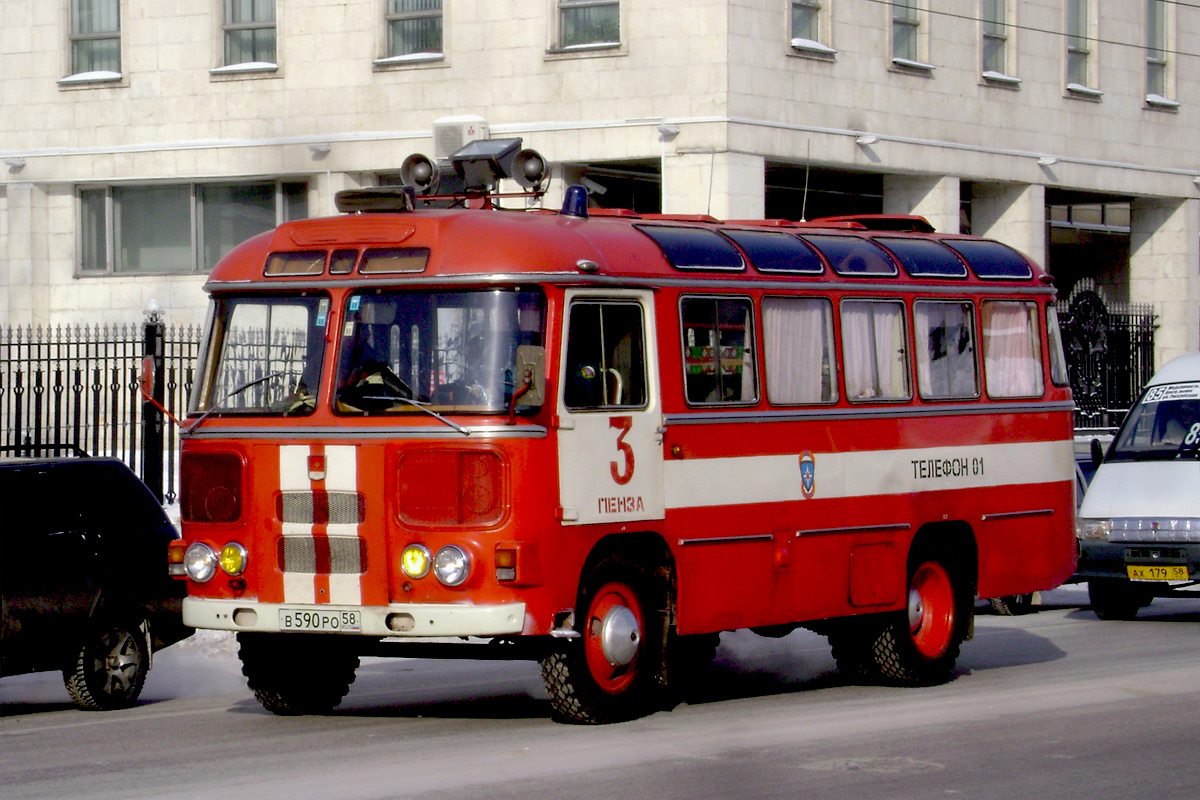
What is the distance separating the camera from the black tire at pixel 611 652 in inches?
420

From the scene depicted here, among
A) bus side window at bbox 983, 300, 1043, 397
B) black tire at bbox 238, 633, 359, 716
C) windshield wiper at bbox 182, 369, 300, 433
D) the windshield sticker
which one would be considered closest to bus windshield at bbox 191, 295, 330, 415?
windshield wiper at bbox 182, 369, 300, 433

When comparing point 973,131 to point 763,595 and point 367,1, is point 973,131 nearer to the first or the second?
point 367,1

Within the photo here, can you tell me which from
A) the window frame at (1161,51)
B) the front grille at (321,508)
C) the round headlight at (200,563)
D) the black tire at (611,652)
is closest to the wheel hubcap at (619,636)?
the black tire at (611,652)

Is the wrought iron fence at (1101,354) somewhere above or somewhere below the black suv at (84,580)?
above

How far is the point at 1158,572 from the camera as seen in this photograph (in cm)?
1719

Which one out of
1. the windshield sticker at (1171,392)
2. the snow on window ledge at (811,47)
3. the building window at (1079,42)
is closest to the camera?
the windshield sticker at (1171,392)

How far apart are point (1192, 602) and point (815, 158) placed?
10.5m

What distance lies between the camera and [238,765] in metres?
9.69

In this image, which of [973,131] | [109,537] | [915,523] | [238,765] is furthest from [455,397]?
[973,131]

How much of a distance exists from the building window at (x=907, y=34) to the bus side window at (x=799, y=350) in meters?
18.2

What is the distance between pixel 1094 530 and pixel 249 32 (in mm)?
16998

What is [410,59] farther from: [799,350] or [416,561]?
[416,561]

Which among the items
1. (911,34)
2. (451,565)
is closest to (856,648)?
(451,565)

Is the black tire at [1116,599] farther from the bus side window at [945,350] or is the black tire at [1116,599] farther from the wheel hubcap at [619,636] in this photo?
the wheel hubcap at [619,636]
